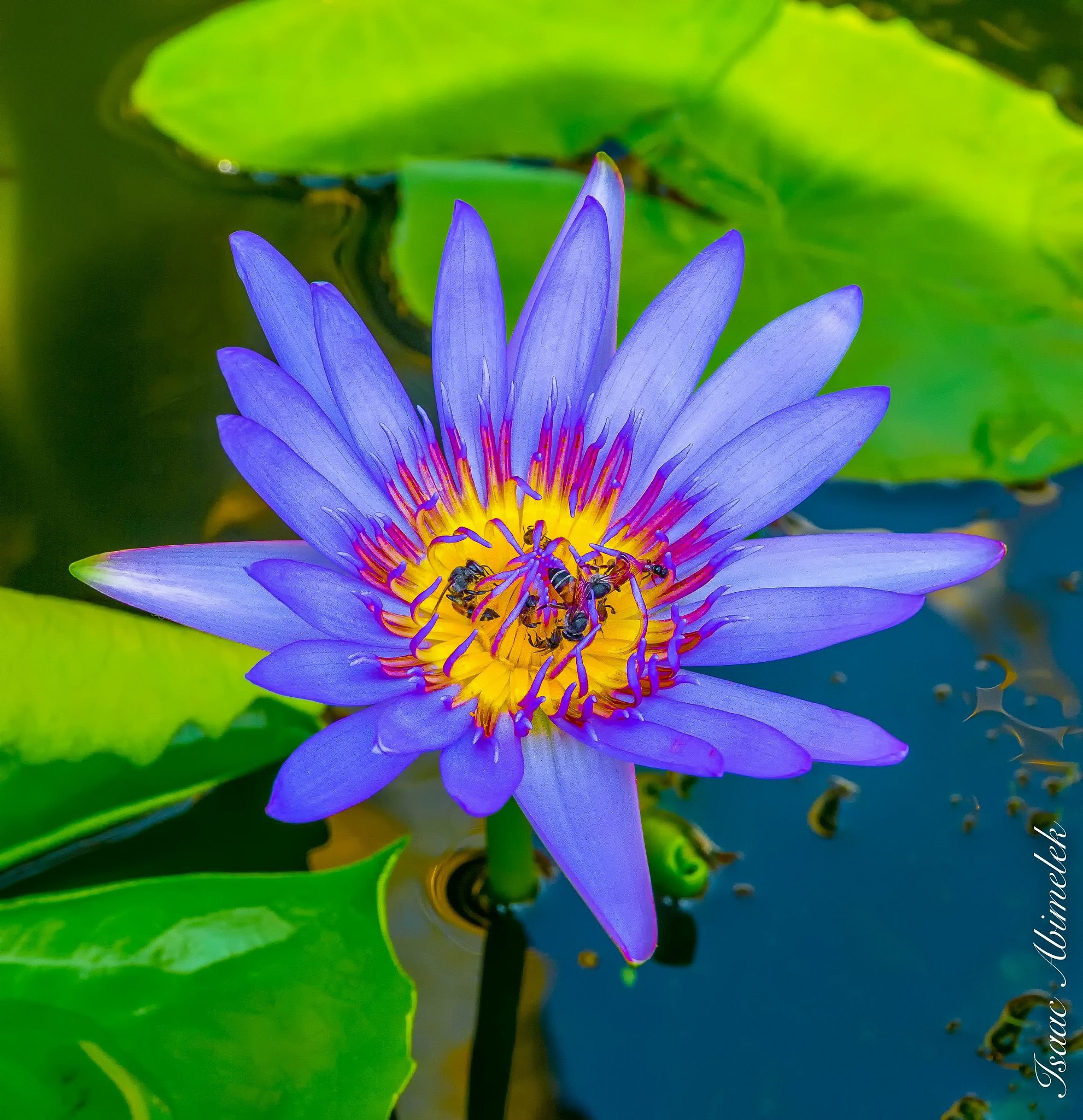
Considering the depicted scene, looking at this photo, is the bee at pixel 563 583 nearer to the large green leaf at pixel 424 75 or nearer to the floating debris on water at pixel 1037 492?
the floating debris on water at pixel 1037 492

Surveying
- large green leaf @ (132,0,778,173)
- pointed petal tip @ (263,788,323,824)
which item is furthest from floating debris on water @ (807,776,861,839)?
large green leaf @ (132,0,778,173)

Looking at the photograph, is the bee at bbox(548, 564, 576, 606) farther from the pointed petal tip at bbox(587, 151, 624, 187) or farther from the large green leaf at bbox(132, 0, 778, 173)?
the large green leaf at bbox(132, 0, 778, 173)

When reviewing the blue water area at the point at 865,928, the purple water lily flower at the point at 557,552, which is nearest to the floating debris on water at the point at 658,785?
the blue water area at the point at 865,928

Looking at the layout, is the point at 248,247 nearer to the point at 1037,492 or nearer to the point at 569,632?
the point at 569,632

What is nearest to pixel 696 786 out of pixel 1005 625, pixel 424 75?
pixel 1005 625

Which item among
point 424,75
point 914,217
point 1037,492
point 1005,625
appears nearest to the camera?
point 1005,625

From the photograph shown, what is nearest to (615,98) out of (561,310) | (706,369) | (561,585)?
(706,369)

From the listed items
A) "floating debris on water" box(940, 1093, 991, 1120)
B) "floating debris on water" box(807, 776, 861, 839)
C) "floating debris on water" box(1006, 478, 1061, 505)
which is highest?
"floating debris on water" box(1006, 478, 1061, 505)
